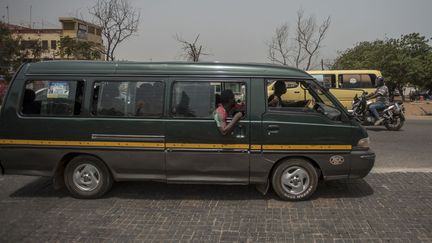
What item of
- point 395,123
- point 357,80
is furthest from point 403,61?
point 395,123

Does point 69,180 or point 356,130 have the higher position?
point 356,130

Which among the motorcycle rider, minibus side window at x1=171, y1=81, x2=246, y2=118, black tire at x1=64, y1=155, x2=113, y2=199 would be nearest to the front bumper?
minibus side window at x1=171, y1=81, x2=246, y2=118

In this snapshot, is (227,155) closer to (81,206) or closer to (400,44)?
(81,206)

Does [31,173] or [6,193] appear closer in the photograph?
[31,173]

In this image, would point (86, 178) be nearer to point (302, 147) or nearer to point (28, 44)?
point (302, 147)

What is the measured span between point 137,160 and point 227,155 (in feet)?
3.92

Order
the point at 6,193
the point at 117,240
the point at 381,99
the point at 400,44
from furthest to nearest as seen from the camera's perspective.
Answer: the point at 400,44 < the point at 381,99 < the point at 6,193 < the point at 117,240

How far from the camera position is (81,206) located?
526 cm

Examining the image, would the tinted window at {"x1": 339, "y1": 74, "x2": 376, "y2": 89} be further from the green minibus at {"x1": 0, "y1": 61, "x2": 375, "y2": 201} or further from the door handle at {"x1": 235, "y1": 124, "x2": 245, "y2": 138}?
the door handle at {"x1": 235, "y1": 124, "x2": 245, "y2": 138}

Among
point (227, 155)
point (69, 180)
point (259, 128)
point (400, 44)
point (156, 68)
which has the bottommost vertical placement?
point (69, 180)

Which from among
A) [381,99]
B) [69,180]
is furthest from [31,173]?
[381,99]

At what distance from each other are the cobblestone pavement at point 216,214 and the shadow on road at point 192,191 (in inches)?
0.5

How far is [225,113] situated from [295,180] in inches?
50.9

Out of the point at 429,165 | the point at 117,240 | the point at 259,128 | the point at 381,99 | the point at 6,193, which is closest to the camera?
the point at 117,240
